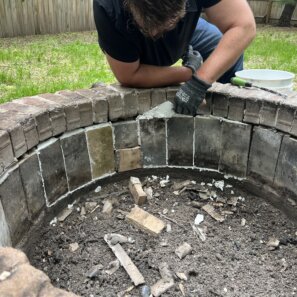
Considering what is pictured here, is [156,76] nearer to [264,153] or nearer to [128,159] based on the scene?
[128,159]

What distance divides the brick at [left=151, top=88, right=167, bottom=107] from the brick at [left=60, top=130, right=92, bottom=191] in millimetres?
459

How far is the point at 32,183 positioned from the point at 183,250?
82 centimetres

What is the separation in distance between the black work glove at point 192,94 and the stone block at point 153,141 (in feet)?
0.74

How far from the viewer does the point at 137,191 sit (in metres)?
2.14

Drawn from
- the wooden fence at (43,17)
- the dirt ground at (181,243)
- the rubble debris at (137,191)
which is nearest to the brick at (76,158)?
the dirt ground at (181,243)

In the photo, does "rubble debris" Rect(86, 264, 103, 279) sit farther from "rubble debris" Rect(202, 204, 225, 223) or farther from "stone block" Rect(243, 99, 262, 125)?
"stone block" Rect(243, 99, 262, 125)

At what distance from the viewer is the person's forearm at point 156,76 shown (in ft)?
6.88

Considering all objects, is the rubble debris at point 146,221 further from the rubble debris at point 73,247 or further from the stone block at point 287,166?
the stone block at point 287,166

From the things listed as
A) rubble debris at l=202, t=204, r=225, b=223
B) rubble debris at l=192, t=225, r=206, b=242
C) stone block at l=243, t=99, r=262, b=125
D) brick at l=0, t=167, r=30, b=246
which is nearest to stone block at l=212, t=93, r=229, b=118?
stone block at l=243, t=99, r=262, b=125

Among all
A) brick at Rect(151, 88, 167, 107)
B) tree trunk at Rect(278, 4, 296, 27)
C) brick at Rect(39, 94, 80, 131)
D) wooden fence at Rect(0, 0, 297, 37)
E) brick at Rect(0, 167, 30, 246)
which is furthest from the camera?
tree trunk at Rect(278, 4, 296, 27)

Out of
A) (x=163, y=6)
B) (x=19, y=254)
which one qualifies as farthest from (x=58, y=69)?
(x=19, y=254)

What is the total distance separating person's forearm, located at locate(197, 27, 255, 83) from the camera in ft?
6.53

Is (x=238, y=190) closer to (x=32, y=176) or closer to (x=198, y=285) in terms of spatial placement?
(x=198, y=285)

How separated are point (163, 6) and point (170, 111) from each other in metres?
0.79
